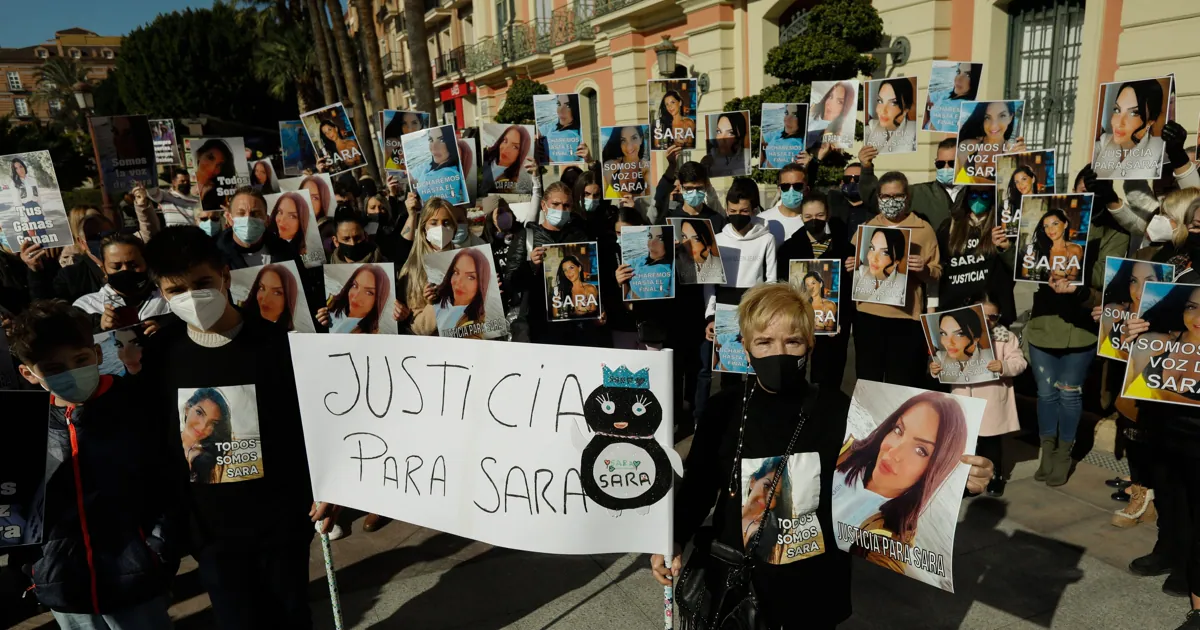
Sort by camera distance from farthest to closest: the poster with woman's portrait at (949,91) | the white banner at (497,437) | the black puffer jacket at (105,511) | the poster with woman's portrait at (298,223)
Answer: the poster with woman's portrait at (949,91)
the poster with woman's portrait at (298,223)
the black puffer jacket at (105,511)
the white banner at (497,437)

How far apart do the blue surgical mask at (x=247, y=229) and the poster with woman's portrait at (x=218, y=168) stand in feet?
9.03

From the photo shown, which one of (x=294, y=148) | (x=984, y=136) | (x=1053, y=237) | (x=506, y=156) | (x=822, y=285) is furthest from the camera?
(x=294, y=148)

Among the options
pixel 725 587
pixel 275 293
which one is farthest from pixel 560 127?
pixel 725 587

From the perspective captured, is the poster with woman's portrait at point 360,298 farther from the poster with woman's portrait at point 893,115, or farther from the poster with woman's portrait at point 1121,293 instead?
the poster with woman's portrait at point 893,115

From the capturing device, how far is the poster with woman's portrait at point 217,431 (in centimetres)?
256

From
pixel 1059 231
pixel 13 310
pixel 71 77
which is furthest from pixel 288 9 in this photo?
pixel 71 77

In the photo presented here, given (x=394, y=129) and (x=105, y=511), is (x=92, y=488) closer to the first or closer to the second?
(x=105, y=511)

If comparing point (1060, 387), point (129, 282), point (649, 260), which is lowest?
point (1060, 387)

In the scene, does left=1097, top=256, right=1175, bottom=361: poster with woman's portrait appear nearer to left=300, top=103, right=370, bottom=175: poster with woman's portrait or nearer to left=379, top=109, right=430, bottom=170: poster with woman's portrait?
left=379, top=109, right=430, bottom=170: poster with woman's portrait

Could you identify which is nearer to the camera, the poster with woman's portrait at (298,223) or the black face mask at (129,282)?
the black face mask at (129,282)

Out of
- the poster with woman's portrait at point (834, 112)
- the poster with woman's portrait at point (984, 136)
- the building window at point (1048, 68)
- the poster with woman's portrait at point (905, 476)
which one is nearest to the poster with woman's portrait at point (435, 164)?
the poster with woman's portrait at point (834, 112)

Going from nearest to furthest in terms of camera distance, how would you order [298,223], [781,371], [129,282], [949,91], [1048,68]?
[781,371] → [129,282] → [298,223] → [949,91] → [1048,68]

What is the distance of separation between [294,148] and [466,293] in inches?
225

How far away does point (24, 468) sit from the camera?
2393mm
